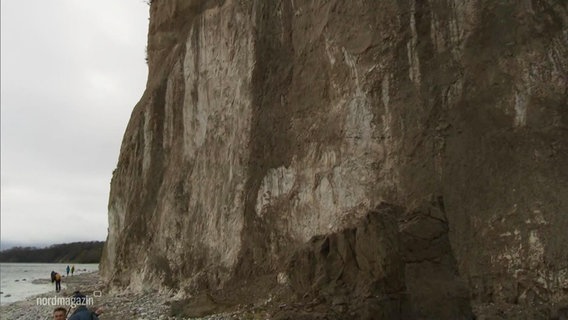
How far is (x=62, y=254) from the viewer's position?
11569cm

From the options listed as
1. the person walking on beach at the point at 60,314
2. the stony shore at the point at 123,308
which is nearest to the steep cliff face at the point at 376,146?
the stony shore at the point at 123,308

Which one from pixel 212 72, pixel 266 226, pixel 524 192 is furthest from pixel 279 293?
pixel 212 72

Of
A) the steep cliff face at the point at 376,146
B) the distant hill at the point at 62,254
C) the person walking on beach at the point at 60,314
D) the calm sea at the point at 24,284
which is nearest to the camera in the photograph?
the person walking on beach at the point at 60,314

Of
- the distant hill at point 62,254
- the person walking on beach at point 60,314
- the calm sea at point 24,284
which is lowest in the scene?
the calm sea at point 24,284

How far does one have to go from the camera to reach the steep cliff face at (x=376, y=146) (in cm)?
1261

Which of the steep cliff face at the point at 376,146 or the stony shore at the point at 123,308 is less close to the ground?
the steep cliff face at the point at 376,146

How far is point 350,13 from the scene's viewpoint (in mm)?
16531

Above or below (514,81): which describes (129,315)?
below

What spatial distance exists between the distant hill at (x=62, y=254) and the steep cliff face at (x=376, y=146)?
64.1m

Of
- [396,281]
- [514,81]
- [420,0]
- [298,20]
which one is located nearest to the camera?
[396,281]

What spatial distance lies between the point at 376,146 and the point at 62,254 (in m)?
113

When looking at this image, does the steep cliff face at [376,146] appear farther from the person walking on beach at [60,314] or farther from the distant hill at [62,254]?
the distant hill at [62,254]

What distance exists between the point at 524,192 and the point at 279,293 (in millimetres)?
6487

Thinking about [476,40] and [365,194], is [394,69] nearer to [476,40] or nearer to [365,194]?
[476,40]
